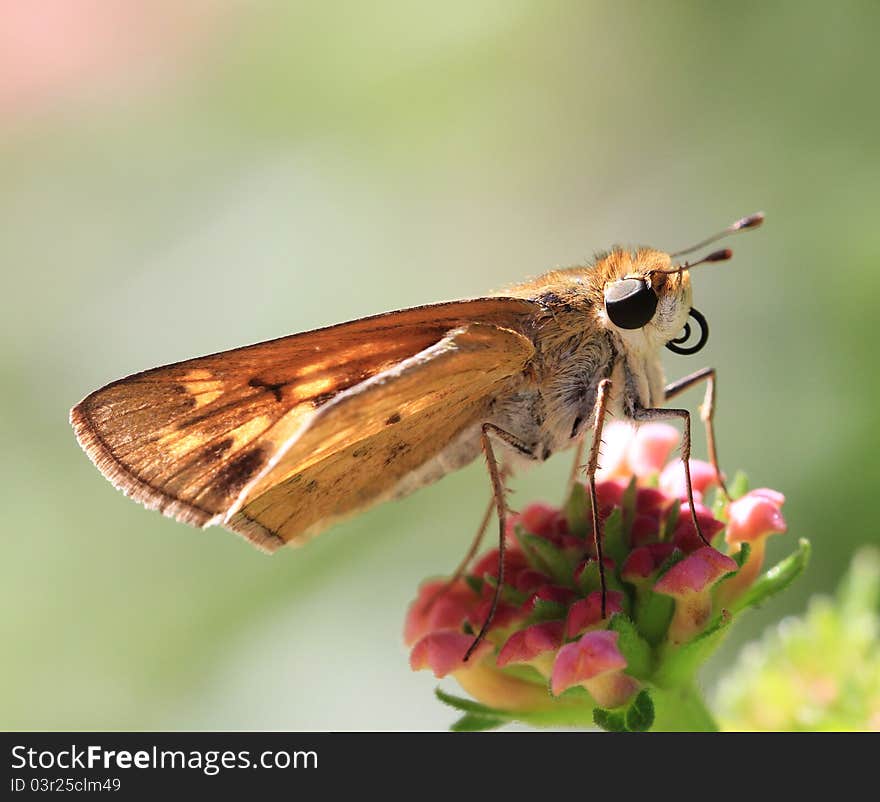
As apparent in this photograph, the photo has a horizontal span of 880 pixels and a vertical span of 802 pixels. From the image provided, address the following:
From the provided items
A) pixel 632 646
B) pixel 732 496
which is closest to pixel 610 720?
pixel 632 646

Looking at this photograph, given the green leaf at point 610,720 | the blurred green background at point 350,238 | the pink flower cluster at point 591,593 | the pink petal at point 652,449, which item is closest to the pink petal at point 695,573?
the pink flower cluster at point 591,593

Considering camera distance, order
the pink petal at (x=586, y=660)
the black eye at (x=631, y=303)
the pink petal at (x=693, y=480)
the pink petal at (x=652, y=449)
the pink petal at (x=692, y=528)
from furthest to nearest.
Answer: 1. the pink petal at (x=652, y=449)
2. the pink petal at (x=693, y=480)
3. the black eye at (x=631, y=303)
4. the pink petal at (x=692, y=528)
5. the pink petal at (x=586, y=660)

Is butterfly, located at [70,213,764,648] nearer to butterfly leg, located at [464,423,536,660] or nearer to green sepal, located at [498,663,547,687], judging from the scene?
butterfly leg, located at [464,423,536,660]

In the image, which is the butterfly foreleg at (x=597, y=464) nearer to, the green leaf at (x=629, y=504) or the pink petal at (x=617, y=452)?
the green leaf at (x=629, y=504)

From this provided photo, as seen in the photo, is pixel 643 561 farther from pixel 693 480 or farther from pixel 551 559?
pixel 693 480
